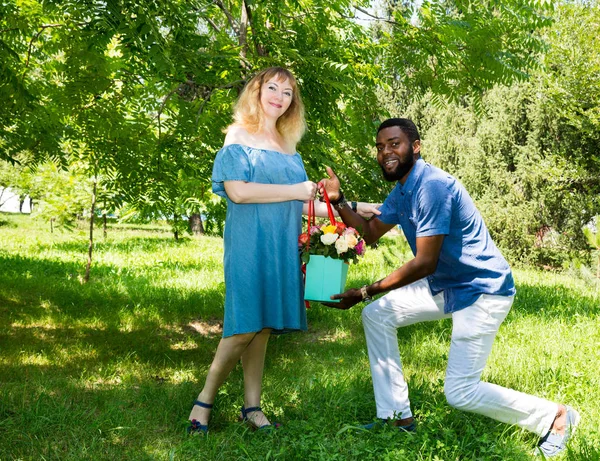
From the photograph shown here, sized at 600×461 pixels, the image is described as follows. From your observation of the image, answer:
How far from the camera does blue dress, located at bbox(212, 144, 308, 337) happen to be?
359 cm

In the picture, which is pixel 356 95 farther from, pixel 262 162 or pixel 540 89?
pixel 540 89

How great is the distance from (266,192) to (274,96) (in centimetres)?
64

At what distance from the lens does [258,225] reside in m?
3.62

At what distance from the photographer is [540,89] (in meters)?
14.9

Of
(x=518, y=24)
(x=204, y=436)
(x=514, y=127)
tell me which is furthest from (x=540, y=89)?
(x=204, y=436)

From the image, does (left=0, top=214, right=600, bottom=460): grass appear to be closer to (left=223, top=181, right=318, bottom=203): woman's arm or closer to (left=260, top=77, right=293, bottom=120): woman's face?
(left=223, top=181, right=318, bottom=203): woman's arm

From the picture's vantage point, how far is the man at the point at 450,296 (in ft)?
11.0

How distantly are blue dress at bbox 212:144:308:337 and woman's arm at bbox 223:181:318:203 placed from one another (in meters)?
0.09

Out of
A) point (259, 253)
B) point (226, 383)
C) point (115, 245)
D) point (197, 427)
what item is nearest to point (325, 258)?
point (259, 253)

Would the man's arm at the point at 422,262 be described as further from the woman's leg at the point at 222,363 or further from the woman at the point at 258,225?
the woman's leg at the point at 222,363

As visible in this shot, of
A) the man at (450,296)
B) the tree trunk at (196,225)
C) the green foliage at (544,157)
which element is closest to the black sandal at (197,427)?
the man at (450,296)

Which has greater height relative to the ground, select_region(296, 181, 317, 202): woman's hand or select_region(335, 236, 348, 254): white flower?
select_region(296, 181, 317, 202): woman's hand

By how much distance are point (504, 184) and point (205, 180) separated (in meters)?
12.2

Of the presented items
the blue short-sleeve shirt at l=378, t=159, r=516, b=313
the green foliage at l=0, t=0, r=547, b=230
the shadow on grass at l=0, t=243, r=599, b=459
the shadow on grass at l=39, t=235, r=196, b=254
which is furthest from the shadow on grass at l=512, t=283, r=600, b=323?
A: the shadow on grass at l=39, t=235, r=196, b=254
